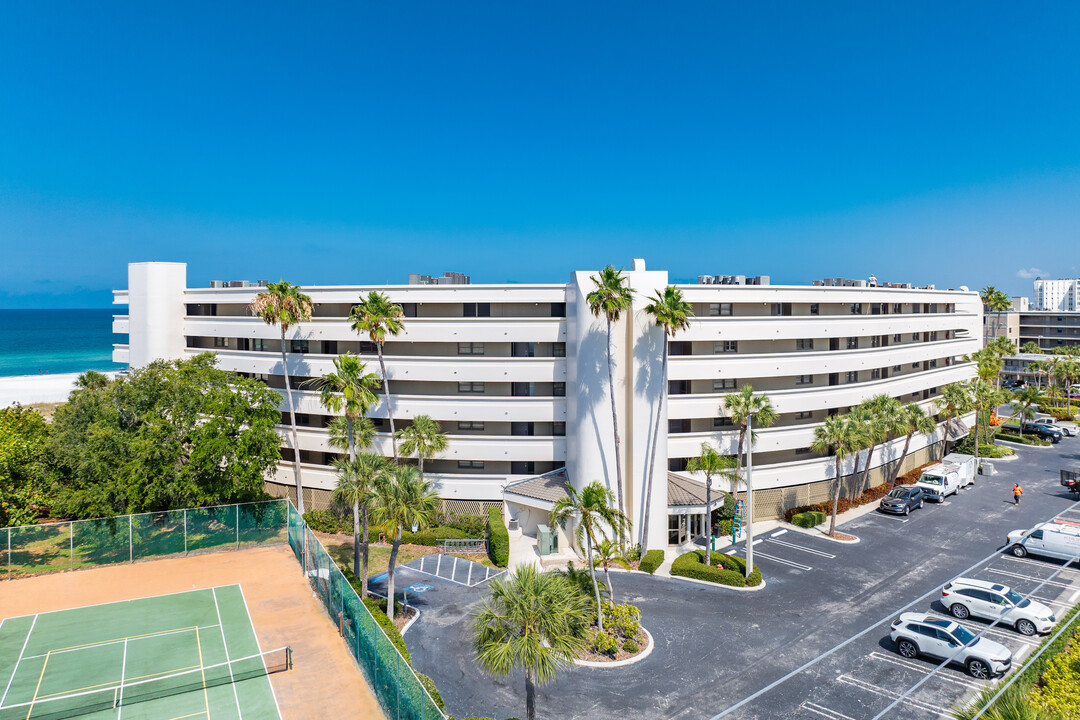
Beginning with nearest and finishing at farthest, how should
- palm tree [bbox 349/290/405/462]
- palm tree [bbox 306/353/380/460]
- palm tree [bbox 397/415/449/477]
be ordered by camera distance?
palm tree [bbox 306/353/380/460] < palm tree [bbox 349/290/405/462] < palm tree [bbox 397/415/449/477]

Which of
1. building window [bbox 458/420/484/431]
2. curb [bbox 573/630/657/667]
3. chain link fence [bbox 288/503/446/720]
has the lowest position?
curb [bbox 573/630/657/667]

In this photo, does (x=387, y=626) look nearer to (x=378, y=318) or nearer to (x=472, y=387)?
(x=472, y=387)

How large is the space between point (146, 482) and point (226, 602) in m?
11.8

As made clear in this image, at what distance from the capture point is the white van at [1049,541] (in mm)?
37000

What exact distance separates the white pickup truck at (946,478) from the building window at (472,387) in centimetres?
3724

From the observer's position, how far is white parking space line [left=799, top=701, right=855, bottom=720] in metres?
22.6

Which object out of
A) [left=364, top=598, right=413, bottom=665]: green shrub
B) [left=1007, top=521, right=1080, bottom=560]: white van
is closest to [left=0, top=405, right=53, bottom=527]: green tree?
[left=364, top=598, right=413, bottom=665]: green shrub

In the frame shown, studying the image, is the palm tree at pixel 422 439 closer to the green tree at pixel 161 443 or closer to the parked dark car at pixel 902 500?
the green tree at pixel 161 443

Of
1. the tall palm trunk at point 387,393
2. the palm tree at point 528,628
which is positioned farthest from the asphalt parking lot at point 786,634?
the tall palm trunk at point 387,393

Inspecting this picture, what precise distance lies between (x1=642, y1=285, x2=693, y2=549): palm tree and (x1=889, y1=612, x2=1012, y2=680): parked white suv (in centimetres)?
1496

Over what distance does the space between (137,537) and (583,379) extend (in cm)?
2707

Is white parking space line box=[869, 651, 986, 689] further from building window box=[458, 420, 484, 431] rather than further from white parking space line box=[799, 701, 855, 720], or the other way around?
building window box=[458, 420, 484, 431]

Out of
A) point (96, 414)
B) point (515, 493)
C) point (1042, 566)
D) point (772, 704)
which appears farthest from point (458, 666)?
point (1042, 566)

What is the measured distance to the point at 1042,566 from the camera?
121 ft
